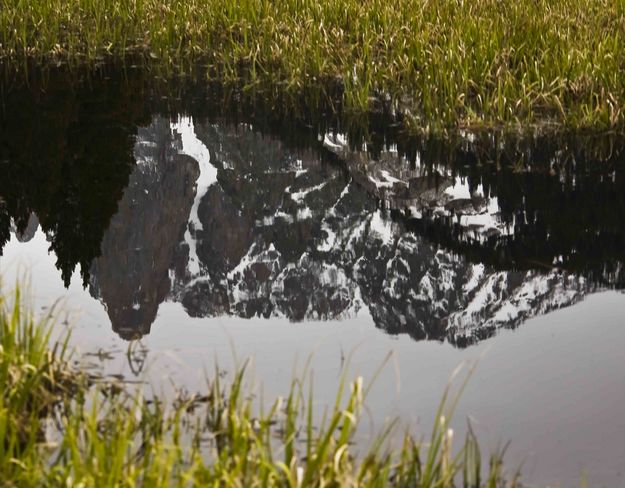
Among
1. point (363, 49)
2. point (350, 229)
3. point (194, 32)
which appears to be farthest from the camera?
point (194, 32)

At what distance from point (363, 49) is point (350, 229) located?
7322mm

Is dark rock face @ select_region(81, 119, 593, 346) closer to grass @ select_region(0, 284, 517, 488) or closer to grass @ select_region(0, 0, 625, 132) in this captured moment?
grass @ select_region(0, 284, 517, 488)

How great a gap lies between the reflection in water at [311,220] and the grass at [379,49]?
→ 1146mm

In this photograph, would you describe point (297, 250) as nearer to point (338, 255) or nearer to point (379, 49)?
point (338, 255)

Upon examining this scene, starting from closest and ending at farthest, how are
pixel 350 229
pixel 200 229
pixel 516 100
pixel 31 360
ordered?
pixel 31 360 → pixel 350 229 → pixel 200 229 → pixel 516 100

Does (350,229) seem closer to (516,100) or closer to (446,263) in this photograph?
(446,263)

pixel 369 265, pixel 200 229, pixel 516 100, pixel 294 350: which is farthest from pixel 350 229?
pixel 516 100

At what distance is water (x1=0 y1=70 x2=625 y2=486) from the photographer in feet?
22.9

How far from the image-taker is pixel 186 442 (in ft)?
19.3

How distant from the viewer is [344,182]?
12.9 meters

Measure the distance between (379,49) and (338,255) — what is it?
336 inches

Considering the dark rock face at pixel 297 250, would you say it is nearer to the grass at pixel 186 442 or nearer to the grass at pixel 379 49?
the grass at pixel 186 442

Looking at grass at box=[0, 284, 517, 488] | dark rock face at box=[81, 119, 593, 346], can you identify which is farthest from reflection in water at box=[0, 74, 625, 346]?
grass at box=[0, 284, 517, 488]

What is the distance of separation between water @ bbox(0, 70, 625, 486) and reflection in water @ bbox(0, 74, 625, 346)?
3 centimetres
